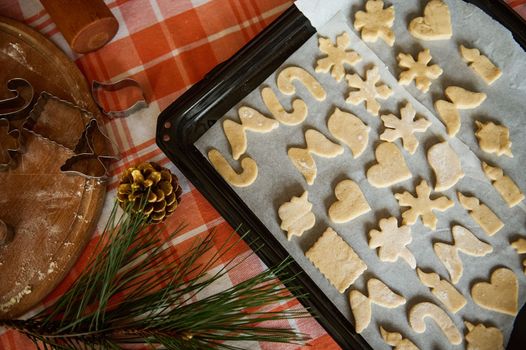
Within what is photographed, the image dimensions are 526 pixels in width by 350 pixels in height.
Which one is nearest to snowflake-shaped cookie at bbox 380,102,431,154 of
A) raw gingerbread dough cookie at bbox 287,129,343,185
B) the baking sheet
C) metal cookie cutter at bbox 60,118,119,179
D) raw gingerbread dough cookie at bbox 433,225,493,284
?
the baking sheet

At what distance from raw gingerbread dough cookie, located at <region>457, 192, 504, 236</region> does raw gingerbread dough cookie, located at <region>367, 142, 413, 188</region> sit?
0.48ft

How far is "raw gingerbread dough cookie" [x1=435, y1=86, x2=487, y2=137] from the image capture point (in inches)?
46.8

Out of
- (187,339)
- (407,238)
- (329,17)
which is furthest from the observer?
(329,17)

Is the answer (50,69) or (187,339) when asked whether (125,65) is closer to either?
(50,69)

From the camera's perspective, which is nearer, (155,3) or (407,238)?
(407,238)

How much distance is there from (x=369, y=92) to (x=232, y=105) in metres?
0.35

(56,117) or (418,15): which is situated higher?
(56,117)

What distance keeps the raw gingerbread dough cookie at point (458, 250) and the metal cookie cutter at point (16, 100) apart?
1073 mm

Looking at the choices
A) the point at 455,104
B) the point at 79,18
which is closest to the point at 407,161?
the point at 455,104

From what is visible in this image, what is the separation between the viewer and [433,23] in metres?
1.23

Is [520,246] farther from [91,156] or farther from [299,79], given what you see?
[91,156]

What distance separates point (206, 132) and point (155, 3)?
0.41m

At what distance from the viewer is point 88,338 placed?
94 centimetres

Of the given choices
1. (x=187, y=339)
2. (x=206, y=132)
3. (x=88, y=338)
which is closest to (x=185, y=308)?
(x=187, y=339)
